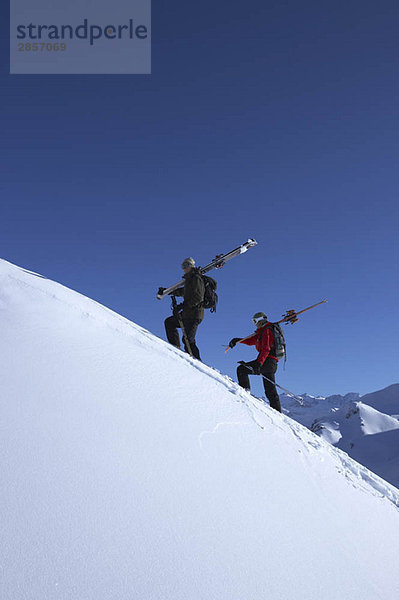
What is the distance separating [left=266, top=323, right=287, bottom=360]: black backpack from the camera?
6855 millimetres

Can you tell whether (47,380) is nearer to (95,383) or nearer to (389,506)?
(95,383)

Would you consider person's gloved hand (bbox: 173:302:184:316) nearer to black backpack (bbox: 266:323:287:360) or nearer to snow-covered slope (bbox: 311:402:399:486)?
black backpack (bbox: 266:323:287:360)

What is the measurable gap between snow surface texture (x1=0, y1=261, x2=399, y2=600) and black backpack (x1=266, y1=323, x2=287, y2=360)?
10.1 ft

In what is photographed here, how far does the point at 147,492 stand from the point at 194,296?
189 inches

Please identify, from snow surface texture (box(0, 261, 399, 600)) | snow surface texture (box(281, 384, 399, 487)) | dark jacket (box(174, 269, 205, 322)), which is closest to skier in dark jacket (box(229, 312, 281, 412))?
dark jacket (box(174, 269, 205, 322))

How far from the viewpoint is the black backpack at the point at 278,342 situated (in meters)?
6.86

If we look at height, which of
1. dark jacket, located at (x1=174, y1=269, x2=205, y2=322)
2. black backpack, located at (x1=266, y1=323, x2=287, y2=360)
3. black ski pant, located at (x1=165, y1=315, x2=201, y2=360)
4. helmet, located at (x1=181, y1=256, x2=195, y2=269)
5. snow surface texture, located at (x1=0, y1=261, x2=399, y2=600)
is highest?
helmet, located at (x1=181, y1=256, x2=195, y2=269)

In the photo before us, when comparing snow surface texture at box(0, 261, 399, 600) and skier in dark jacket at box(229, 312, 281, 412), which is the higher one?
skier in dark jacket at box(229, 312, 281, 412)

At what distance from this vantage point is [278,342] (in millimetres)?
6863

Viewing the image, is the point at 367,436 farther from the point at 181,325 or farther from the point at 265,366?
the point at 181,325

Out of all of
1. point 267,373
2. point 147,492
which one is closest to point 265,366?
point 267,373

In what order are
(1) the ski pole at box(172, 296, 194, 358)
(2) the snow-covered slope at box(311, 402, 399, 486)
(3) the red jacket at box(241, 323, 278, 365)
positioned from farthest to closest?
(2) the snow-covered slope at box(311, 402, 399, 486)
(3) the red jacket at box(241, 323, 278, 365)
(1) the ski pole at box(172, 296, 194, 358)

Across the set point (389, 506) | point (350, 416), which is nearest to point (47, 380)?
point (389, 506)

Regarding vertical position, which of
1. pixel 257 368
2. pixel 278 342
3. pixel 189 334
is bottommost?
pixel 257 368
